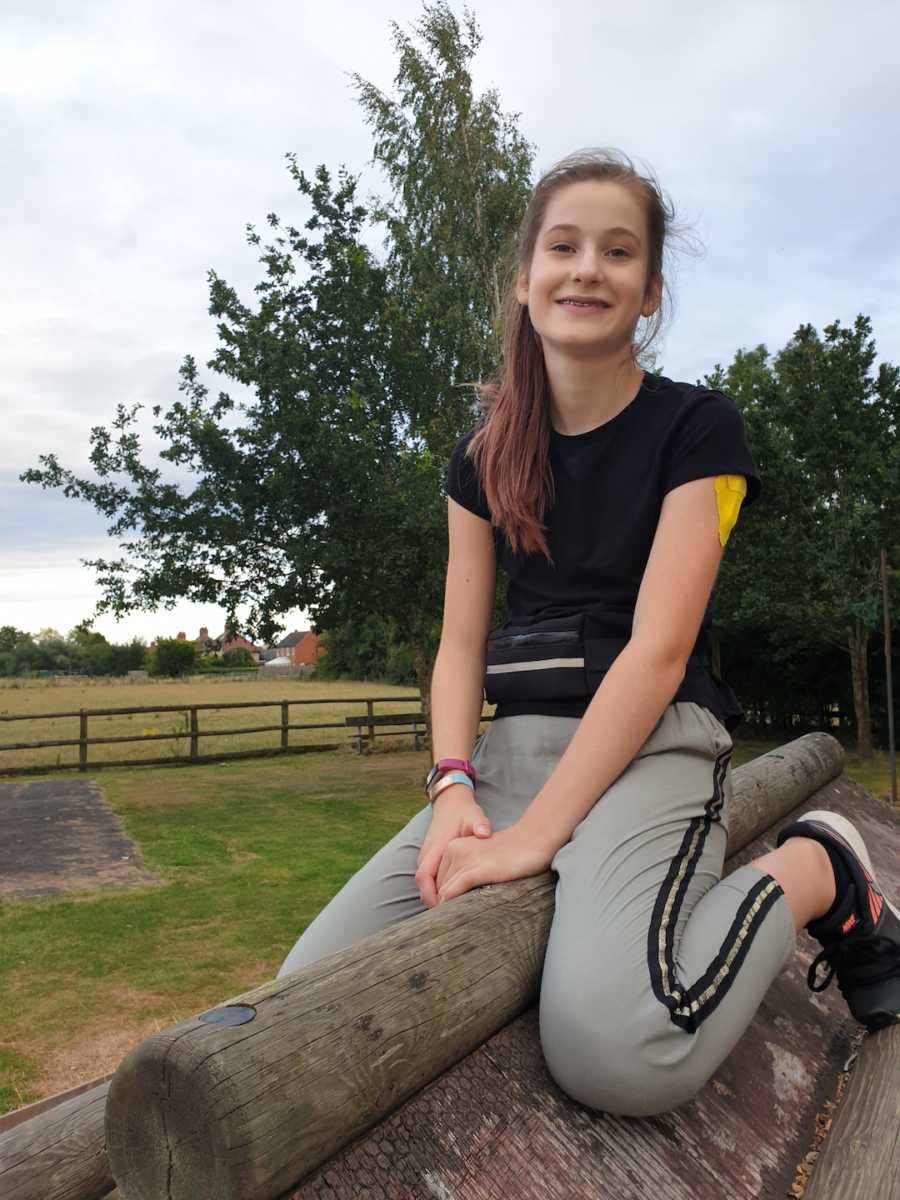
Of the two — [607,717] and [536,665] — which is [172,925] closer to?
[536,665]

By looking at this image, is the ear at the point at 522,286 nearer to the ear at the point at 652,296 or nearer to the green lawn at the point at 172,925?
the ear at the point at 652,296

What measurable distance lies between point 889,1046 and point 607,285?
5.05ft

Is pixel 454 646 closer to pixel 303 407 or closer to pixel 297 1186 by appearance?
pixel 297 1186

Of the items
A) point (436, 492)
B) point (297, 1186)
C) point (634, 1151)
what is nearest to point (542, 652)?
point (634, 1151)

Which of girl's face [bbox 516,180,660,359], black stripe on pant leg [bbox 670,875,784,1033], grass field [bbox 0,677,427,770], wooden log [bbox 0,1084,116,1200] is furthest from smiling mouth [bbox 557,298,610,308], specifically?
grass field [bbox 0,677,427,770]

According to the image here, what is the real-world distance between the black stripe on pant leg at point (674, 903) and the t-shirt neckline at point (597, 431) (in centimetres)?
70

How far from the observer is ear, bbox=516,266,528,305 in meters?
2.35

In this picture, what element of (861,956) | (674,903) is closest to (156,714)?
(861,956)

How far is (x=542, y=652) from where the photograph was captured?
2053 millimetres

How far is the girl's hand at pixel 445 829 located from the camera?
1.80 metres

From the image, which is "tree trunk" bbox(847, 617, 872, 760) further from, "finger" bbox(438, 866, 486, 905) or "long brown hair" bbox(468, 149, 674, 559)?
"finger" bbox(438, 866, 486, 905)

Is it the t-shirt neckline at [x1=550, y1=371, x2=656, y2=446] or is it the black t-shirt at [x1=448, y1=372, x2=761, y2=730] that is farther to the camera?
the t-shirt neckline at [x1=550, y1=371, x2=656, y2=446]

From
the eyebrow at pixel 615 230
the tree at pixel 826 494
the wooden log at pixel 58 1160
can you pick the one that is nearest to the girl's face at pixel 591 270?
the eyebrow at pixel 615 230

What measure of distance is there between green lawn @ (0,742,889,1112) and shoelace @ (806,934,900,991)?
3.92 meters
